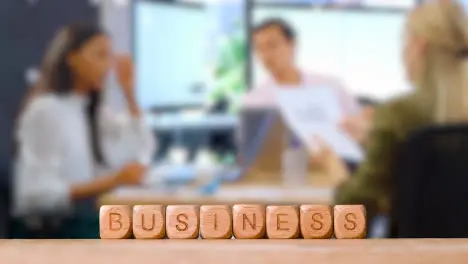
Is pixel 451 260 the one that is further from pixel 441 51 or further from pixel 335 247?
pixel 441 51

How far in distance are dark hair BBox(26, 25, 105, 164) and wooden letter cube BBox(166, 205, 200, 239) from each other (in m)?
1.86

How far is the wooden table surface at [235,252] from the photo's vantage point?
0.63 meters

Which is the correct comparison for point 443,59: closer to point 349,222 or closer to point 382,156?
point 382,156

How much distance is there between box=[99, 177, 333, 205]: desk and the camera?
244 centimetres

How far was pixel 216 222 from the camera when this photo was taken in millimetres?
724

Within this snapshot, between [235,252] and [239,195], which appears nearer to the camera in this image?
[235,252]

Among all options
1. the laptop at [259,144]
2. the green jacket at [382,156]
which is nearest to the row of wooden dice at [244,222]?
the green jacket at [382,156]

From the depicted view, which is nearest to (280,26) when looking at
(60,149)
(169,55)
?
(169,55)

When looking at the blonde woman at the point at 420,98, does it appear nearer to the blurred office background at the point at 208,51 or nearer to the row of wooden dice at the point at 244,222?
the blurred office background at the point at 208,51

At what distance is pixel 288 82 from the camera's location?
101 inches

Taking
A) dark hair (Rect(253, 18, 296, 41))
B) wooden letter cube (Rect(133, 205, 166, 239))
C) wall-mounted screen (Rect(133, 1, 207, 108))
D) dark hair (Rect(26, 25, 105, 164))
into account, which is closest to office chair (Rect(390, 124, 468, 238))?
dark hair (Rect(253, 18, 296, 41))

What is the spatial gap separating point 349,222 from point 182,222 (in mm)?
161

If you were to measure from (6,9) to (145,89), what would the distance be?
0.55 metres

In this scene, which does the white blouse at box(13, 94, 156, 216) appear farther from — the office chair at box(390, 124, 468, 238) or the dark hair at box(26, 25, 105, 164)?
the office chair at box(390, 124, 468, 238)
